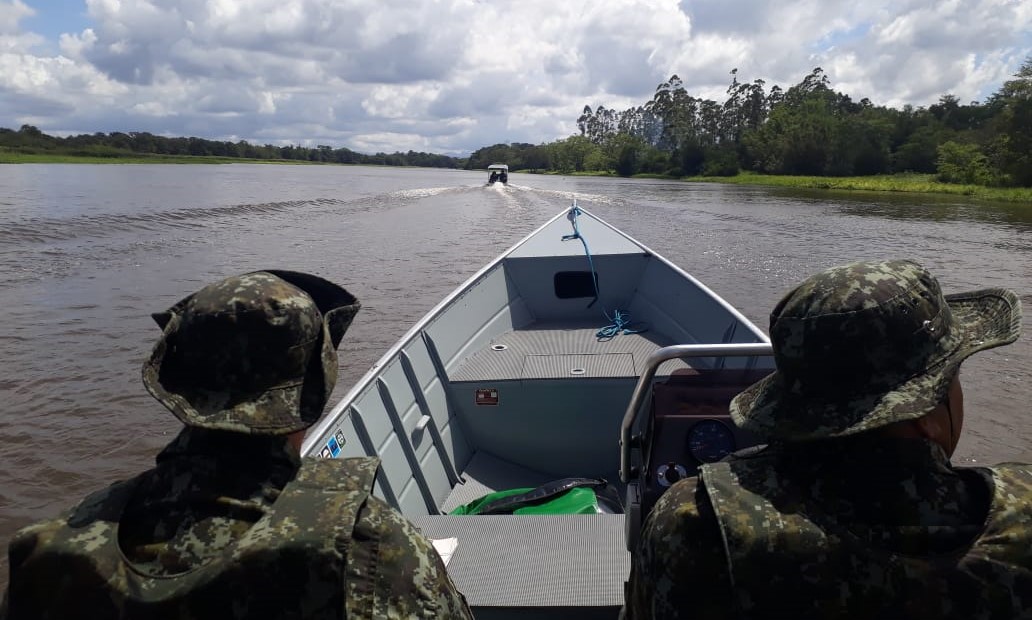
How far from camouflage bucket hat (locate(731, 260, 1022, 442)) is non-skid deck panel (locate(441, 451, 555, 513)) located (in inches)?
120

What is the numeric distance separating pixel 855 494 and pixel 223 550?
115 centimetres

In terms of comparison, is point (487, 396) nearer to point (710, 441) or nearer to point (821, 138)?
point (710, 441)

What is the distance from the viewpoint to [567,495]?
341cm

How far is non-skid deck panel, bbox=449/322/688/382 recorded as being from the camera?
181 inches

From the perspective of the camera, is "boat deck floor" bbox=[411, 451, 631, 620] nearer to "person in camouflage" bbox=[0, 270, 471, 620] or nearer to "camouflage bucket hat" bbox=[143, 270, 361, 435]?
"person in camouflage" bbox=[0, 270, 471, 620]

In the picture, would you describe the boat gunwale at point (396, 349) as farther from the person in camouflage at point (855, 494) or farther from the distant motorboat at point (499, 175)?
the distant motorboat at point (499, 175)

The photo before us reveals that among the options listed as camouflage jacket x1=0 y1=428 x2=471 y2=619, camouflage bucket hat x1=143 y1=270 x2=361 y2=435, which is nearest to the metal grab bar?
camouflage jacket x1=0 y1=428 x2=471 y2=619

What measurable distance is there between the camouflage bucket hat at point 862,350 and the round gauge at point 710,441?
3.66 feet

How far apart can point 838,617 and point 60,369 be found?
8.66 m

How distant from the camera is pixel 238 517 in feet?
4.20

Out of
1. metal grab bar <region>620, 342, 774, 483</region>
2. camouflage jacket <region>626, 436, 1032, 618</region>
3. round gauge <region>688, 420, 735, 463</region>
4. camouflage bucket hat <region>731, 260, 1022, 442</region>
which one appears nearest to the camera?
camouflage jacket <region>626, 436, 1032, 618</region>

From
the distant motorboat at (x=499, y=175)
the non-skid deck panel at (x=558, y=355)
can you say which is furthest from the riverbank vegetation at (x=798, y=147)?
the non-skid deck panel at (x=558, y=355)

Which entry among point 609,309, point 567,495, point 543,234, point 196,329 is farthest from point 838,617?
point 543,234

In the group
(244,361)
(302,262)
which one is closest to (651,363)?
(244,361)
